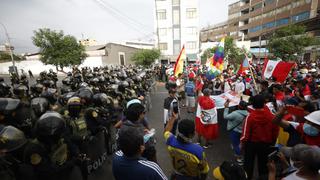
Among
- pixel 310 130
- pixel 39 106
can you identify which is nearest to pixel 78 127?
pixel 39 106

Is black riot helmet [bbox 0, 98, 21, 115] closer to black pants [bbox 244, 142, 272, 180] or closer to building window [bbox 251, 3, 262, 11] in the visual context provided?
black pants [bbox 244, 142, 272, 180]

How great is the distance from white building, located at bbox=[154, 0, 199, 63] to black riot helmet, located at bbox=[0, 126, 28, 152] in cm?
4119

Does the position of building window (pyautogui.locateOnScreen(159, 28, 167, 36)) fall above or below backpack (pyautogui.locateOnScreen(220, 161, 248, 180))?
above

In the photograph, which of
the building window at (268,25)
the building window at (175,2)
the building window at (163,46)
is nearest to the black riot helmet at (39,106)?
the building window at (163,46)

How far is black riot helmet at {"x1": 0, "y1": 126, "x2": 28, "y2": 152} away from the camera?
2.54 m

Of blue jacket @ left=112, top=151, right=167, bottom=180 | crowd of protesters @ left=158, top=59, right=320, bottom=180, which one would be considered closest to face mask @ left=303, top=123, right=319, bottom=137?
crowd of protesters @ left=158, top=59, right=320, bottom=180

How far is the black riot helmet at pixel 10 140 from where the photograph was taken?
8.33 ft

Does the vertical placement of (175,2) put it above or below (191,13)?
above

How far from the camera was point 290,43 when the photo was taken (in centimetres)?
2283

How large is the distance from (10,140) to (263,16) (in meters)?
60.5

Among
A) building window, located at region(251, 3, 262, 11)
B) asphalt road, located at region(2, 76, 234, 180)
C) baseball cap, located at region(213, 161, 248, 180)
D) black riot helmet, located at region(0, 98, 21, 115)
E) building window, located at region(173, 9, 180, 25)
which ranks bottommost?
asphalt road, located at region(2, 76, 234, 180)

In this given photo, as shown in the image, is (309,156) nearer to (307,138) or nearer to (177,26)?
(307,138)

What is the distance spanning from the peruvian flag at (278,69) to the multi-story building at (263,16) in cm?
3071

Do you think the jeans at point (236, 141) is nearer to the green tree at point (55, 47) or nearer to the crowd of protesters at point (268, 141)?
the crowd of protesters at point (268, 141)
